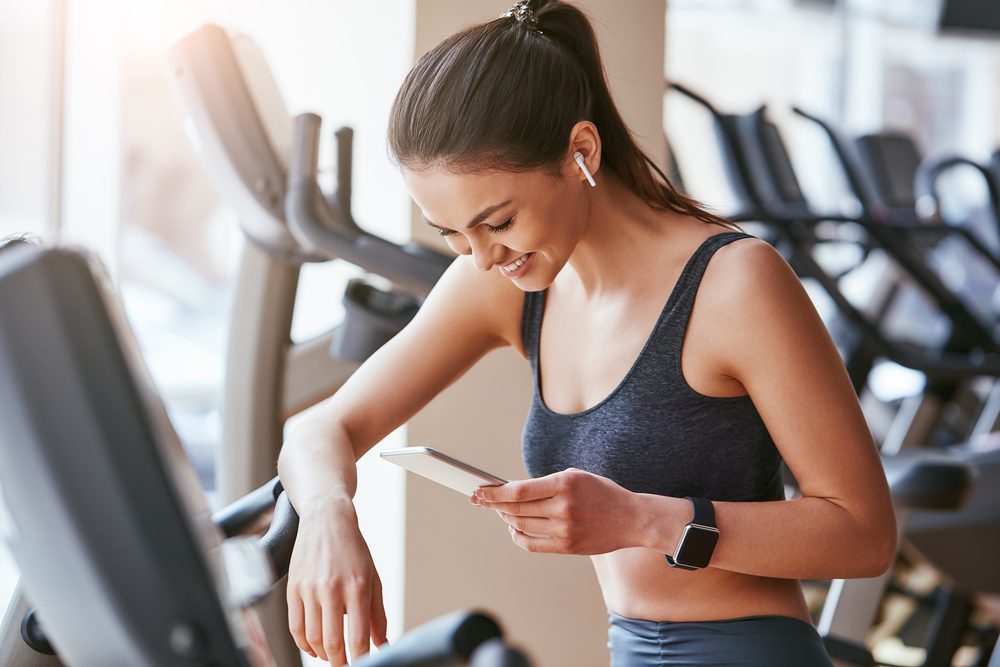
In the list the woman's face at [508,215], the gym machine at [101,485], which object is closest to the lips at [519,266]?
the woman's face at [508,215]

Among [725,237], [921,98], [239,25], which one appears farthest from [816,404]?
[921,98]

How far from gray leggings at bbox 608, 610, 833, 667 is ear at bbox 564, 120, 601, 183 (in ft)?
1.76

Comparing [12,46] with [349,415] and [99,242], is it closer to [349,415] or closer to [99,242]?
[99,242]

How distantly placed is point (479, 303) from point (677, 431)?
1.10 feet

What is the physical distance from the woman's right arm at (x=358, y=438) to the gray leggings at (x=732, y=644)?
0.40m

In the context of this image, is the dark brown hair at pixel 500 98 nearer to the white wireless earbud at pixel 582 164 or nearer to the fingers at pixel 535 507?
the white wireless earbud at pixel 582 164

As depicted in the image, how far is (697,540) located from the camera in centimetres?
113

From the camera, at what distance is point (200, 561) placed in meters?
0.53

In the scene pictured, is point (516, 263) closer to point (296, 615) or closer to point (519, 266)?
point (519, 266)

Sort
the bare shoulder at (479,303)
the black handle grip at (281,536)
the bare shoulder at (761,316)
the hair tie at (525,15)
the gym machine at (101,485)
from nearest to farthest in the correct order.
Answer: the gym machine at (101,485)
the black handle grip at (281,536)
the bare shoulder at (761,316)
the hair tie at (525,15)
the bare shoulder at (479,303)

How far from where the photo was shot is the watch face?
1.13 meters

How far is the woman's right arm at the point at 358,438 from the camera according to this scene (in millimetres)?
1003

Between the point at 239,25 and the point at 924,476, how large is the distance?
168cm

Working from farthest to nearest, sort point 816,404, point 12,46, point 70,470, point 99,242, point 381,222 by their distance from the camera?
point 12,46, point 99,242, point 381,222, point 816,404, point 70,470
